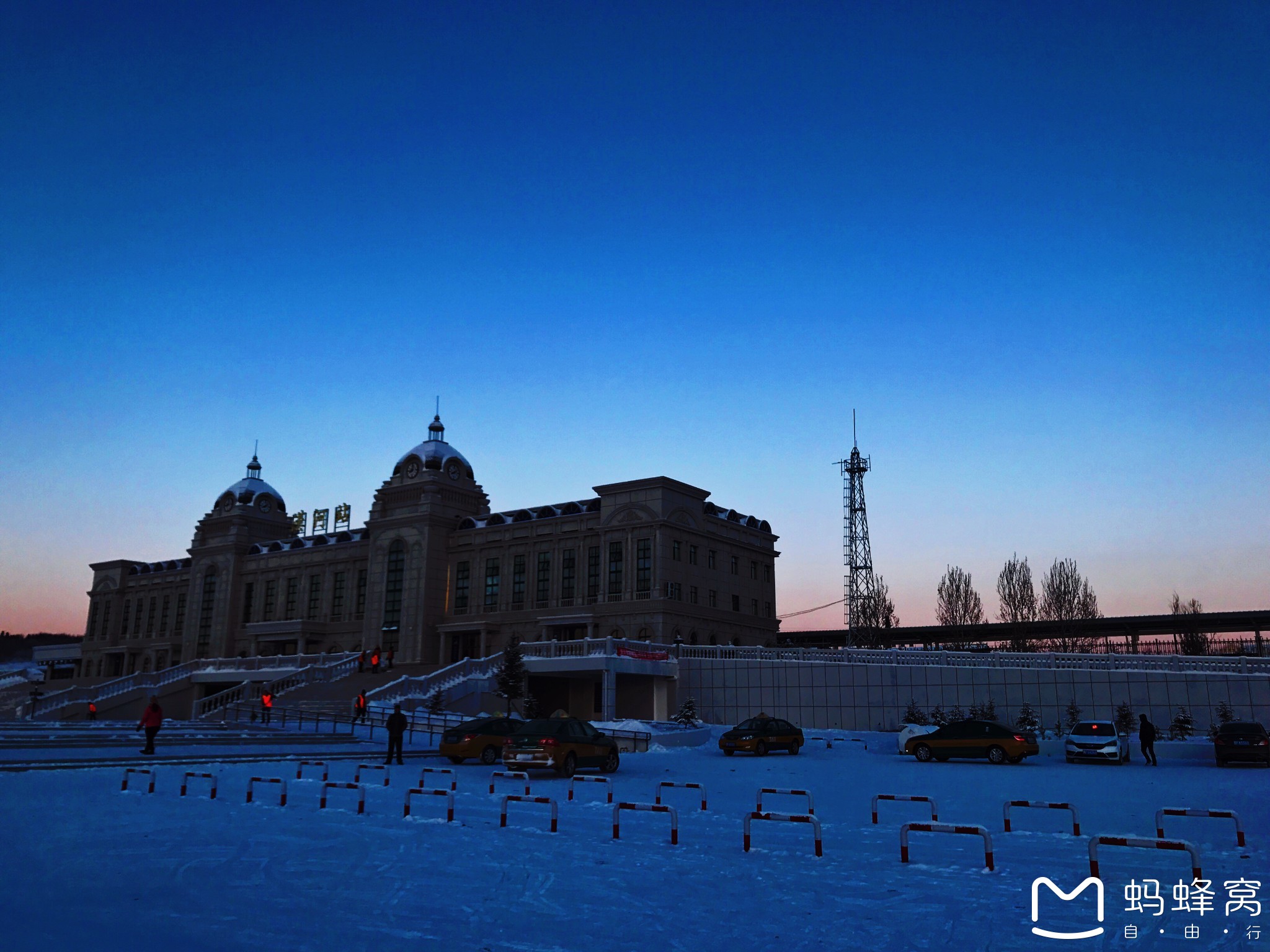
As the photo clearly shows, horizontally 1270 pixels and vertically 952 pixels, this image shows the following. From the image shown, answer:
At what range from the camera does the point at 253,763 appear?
25.7 metres

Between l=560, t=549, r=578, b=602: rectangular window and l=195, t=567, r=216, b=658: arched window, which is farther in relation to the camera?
l=195, t=567, r=216, b=658: arched window

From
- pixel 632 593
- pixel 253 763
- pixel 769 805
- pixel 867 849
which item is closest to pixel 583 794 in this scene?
pixel 769 805

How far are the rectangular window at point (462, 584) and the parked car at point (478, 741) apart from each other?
40.1 metres

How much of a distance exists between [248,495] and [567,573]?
36548mm

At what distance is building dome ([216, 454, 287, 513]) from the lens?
86125 mm

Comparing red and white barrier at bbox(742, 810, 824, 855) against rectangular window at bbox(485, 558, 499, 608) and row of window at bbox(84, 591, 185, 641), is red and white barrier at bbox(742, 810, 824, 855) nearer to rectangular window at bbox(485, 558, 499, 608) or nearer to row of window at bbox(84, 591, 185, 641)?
rectangular window at bbox(485, 558, 499, 608)

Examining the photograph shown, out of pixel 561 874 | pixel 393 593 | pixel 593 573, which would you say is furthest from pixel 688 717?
pixel 393 593

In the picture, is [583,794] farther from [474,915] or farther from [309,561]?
[309,561]

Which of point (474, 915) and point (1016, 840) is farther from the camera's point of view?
point (1016, 840)

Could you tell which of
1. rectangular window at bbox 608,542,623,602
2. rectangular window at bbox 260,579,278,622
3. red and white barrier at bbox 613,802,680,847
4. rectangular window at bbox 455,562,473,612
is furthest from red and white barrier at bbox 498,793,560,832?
rectangular window at bbox 260,579,278,622

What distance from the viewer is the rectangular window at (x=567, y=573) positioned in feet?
207

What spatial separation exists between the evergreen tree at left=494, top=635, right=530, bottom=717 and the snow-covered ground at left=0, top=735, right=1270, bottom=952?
77.2ft

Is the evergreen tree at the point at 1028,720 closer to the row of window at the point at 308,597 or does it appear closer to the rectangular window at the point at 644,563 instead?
the rectangular window at the point at 644,563

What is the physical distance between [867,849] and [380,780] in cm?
1230
